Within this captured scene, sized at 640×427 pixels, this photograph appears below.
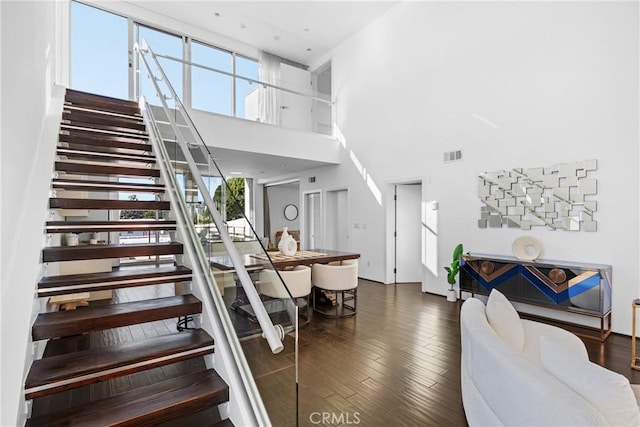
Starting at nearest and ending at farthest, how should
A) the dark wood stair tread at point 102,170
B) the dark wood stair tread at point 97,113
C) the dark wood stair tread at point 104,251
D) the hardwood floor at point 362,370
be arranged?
the hardwood floor at point 362,370 → the dark wood stair tread at point 104,251 → the dark wood stair tread at point 102,170 → the dark wood stair tread at point 97,113

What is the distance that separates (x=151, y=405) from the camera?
1754mm

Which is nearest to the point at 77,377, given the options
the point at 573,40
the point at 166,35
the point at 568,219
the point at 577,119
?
the point at 568,219

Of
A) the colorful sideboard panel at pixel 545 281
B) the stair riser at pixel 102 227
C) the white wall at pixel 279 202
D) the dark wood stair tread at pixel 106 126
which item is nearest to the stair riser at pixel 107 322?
the stair riser at pixel 102 227

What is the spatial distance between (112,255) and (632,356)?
15.6 feet

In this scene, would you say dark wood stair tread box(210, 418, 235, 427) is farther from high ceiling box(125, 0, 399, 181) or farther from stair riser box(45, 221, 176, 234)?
high ceiling box(125, 0, 399, 181)

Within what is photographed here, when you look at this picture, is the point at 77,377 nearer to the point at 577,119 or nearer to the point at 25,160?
the point at 25,160

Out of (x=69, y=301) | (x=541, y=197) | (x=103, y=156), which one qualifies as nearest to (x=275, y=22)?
(x=103, y=156)

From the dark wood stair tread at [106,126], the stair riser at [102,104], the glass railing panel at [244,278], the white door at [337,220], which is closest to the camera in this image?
the glass railing panel at [244,278]

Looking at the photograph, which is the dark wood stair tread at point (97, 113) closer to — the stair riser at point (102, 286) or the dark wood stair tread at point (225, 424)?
the stair riser at point (102, 286)

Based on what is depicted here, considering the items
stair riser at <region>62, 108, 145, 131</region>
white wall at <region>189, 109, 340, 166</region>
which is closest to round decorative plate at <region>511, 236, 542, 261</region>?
white wall at <region>189, 109, 340, 166</region>

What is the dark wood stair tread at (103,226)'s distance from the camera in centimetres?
246

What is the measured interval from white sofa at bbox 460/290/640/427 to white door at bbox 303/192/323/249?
22.8ft

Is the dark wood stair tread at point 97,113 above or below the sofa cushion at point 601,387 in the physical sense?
above

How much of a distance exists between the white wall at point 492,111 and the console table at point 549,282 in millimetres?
369
